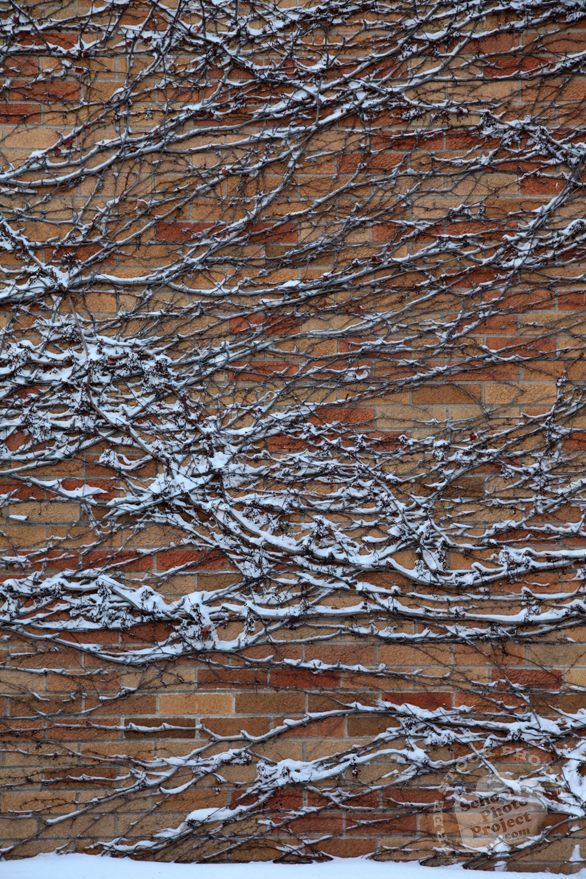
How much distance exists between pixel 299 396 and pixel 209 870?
4.99 feet

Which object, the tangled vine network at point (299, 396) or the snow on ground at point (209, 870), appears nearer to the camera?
the snow on ground at point (209, 870)

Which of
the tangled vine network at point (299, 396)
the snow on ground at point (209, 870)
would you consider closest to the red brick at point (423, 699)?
the tangled vine network at point (299, 396)

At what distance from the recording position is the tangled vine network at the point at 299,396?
82.1 inches

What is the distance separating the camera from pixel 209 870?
2.00 metres

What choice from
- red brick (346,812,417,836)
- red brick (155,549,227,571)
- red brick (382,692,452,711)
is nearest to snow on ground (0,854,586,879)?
red brick (346,812,417,836)

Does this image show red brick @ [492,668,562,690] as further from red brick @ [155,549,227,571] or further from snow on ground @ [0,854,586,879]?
→ red brick @ [155,549,227,571]

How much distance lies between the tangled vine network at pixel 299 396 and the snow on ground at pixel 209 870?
147 millimetres

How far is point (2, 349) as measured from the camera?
7.01 ft

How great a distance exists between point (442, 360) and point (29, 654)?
168 centimetres

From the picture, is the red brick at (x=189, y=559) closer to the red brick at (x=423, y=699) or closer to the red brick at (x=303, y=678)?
the red brick at (x=303, y=678)

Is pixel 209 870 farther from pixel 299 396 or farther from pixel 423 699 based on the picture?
pixel 299 396

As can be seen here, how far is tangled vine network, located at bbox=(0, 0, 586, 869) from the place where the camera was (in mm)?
2086

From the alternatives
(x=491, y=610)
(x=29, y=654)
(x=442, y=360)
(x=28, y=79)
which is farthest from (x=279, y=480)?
(x=28, y=79)

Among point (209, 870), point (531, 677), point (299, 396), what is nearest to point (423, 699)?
point (531, 677)
